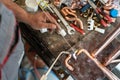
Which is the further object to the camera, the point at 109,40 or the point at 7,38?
the point at 109,40

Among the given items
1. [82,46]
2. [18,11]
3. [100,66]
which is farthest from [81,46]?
[18,11]

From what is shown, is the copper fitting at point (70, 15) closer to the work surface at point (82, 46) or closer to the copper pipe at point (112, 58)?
the work surface at point (82, 46)

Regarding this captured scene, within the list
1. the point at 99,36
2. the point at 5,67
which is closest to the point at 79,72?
the point at 99,36

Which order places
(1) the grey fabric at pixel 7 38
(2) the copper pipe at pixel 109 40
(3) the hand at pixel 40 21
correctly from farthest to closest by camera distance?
1. (3) the hand at pixel 40 21
2. (2) the copper pipe at pixel 109 40
3. (1) the grey fabric at pixel 7 38

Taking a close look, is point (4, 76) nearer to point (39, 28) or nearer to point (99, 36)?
point (39, 28)

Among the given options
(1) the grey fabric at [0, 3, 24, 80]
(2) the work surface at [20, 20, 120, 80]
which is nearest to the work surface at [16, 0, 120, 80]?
(2) the work surface at [20, 20, 120, 80]

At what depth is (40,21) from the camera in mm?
959

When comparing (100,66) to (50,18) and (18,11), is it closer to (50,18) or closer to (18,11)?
(50,18)

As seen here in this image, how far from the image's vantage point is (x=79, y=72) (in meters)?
0.90

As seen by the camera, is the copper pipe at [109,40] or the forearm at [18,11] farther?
the forearm at [18,11]

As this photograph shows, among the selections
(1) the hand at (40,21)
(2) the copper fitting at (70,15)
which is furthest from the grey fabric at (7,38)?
(2) the copper fitting at (70,15)

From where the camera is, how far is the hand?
0.95 m

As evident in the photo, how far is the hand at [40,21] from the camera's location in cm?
95

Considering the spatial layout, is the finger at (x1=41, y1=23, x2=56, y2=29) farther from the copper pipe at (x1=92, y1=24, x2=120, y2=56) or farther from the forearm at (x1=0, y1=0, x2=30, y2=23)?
the copper pipe at (x1=92, y1=24, x2=120, y2=56)
